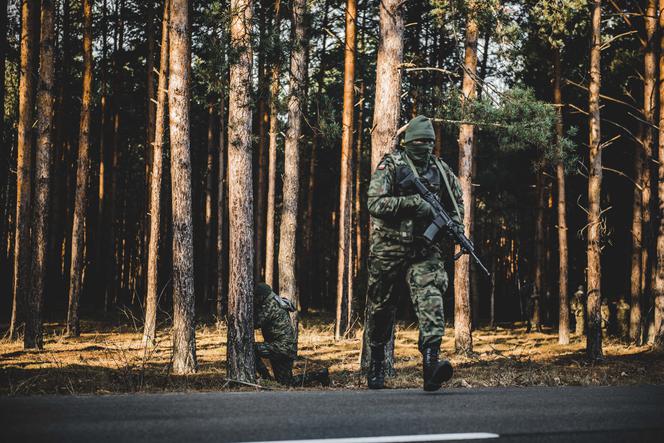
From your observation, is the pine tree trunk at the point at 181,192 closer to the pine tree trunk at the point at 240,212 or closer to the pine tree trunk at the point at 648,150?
the pine tree trunk at the point at 240,212

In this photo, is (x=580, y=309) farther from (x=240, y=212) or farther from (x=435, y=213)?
(x=435, y=213)

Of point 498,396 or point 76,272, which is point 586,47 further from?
point 498,396

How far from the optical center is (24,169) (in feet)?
56.1

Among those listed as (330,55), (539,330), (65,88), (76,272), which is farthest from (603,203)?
(65,88)

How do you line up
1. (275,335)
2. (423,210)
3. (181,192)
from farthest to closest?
(181,192) → (275,335) → (423,210)

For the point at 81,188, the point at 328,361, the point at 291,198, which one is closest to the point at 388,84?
the point at 328,361

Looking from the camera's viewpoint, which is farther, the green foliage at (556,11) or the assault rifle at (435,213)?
→ the green foliage at (556,11)

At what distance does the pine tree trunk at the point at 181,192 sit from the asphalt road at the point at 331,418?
740 centimetres

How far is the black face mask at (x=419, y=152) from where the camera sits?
6211 mm

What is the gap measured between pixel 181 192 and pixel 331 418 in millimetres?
9044

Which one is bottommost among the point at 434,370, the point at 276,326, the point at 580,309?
the point at 580,309

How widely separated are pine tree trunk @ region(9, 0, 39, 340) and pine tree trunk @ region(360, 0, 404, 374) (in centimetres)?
1066

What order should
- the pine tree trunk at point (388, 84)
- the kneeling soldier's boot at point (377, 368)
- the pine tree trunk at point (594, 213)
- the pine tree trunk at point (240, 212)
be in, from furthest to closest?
1. the pine tree trunk at point (594, 213)
2. the pine tree trunk at point (240, 212)
3. the pine tree trunk at point (388, 84)
4. the kneeling soldier's boot at point (377, 368)

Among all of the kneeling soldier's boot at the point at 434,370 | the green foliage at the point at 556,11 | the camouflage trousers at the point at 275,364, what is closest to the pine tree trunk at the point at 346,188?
the green foliage at the point at 556,11
